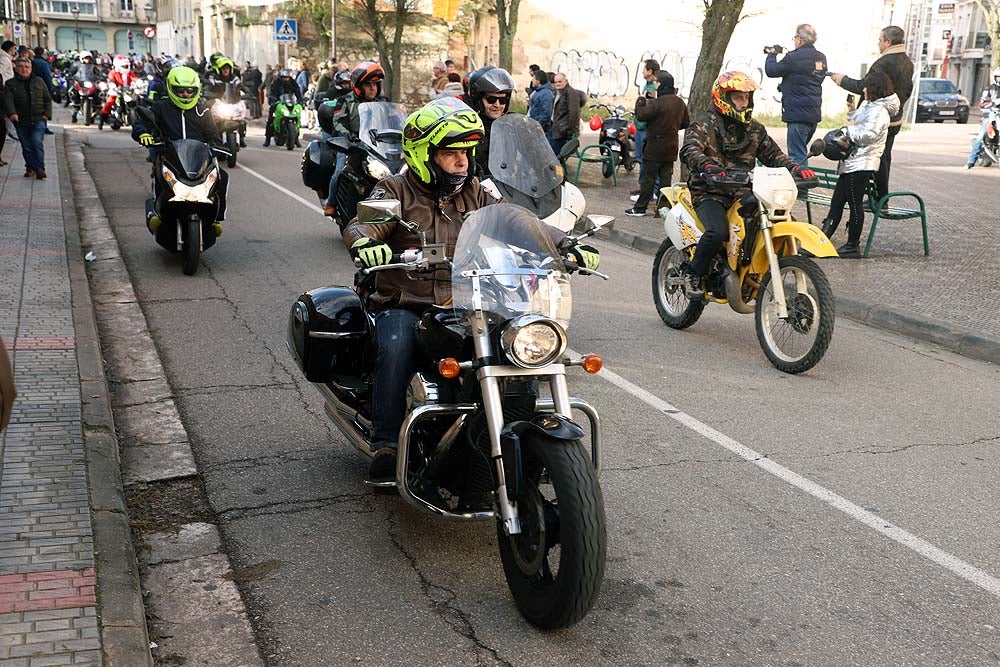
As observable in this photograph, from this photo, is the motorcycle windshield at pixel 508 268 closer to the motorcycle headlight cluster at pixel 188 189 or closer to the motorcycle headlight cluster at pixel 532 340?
the motorcycle headlight cluster at pixel 532 340

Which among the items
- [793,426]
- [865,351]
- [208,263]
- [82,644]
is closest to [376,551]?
[82,644]

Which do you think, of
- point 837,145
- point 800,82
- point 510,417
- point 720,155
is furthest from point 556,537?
point 800,82

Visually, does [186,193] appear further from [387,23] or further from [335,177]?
[387,23]

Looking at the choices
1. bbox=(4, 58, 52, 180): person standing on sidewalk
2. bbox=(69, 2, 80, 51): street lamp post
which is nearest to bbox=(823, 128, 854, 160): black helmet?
bbox=(4, 58, 52, 180): person standing on sidewalk

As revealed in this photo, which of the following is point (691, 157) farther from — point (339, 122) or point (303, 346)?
point (339, 122)

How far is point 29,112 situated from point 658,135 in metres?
9.11

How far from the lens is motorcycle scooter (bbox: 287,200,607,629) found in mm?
3426

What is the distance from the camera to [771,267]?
7172 mm

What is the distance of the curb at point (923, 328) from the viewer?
7.86 metres

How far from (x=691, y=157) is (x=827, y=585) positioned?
4.22 meters

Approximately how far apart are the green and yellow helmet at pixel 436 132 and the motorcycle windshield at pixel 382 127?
6.14 meters

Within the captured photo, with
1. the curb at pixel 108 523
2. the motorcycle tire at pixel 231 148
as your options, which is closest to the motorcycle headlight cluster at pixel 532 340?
the curb at pixel 108 523

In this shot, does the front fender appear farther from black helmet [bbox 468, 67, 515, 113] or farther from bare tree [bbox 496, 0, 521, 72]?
bare tree [bbox 496, 0, 521, 72]

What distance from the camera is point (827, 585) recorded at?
4.07 m
